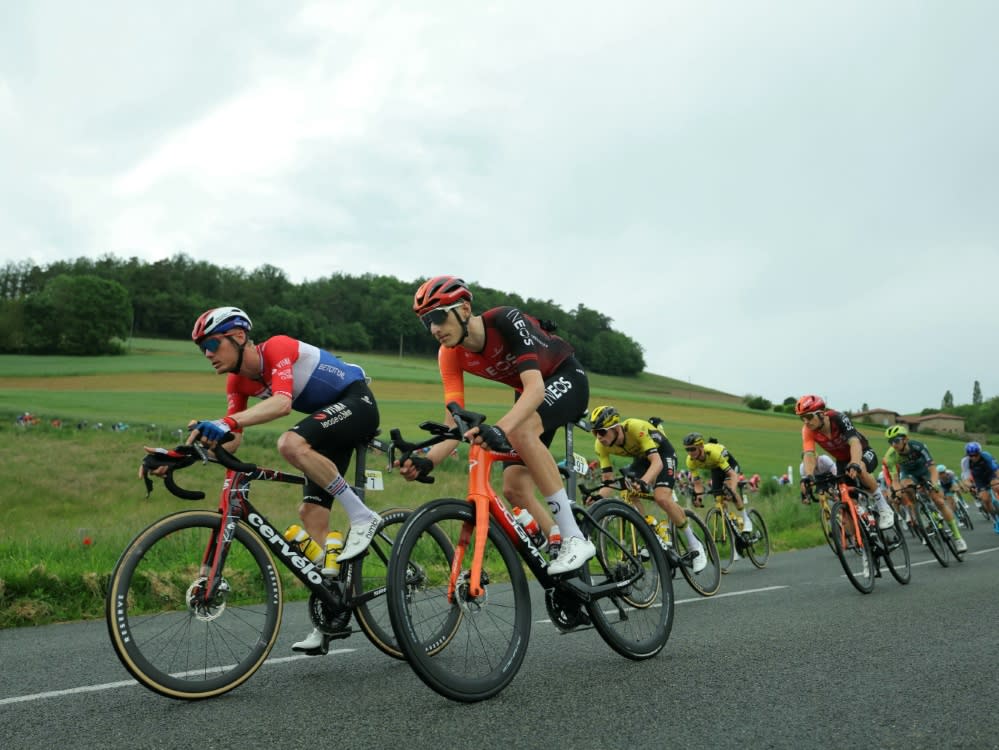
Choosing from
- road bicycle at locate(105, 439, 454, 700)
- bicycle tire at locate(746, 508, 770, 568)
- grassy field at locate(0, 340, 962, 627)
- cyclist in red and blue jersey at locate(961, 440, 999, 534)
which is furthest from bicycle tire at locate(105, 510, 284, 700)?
cyclist in red and blue jersey at locate(961, 440, 999, 534)

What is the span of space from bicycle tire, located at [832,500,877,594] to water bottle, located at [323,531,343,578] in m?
5.58

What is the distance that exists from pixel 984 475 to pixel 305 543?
16409mm

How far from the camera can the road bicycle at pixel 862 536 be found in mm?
8859

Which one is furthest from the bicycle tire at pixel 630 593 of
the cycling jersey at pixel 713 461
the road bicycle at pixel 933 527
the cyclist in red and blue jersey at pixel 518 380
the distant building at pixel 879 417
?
the distant building at pixel 879 417

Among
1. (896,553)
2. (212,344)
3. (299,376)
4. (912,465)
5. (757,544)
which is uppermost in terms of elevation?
(212,344)

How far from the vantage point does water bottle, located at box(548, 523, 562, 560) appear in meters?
4.97

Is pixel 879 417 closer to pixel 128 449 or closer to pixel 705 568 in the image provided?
pixel 128 449

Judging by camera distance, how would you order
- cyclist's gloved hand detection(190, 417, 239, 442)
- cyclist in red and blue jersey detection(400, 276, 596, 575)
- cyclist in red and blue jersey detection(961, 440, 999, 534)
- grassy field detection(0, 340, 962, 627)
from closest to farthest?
1. cyclist's gloved hand detection(190, 417, 239, 442)
2. cyclist in red and blue jersey detection(400, 276, 596, 575)
3. grassy field detection(0, 340, 962, 627)
4. cyclist in red and blue jersey detection(961, 440, 999, 534)

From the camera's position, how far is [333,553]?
5.04 m

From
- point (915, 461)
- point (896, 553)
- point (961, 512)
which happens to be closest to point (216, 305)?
point (961, 512)

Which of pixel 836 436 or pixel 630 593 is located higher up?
pixel 836 436

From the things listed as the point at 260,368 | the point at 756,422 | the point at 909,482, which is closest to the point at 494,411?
the point at 756,422

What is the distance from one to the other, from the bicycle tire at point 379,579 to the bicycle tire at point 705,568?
4.67 metres

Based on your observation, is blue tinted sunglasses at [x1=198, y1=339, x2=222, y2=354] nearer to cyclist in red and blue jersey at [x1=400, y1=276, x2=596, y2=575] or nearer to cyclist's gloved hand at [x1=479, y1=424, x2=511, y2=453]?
cyclist in red and blue jersey at [x1=400, y1=276, x2=596, y2=575]
